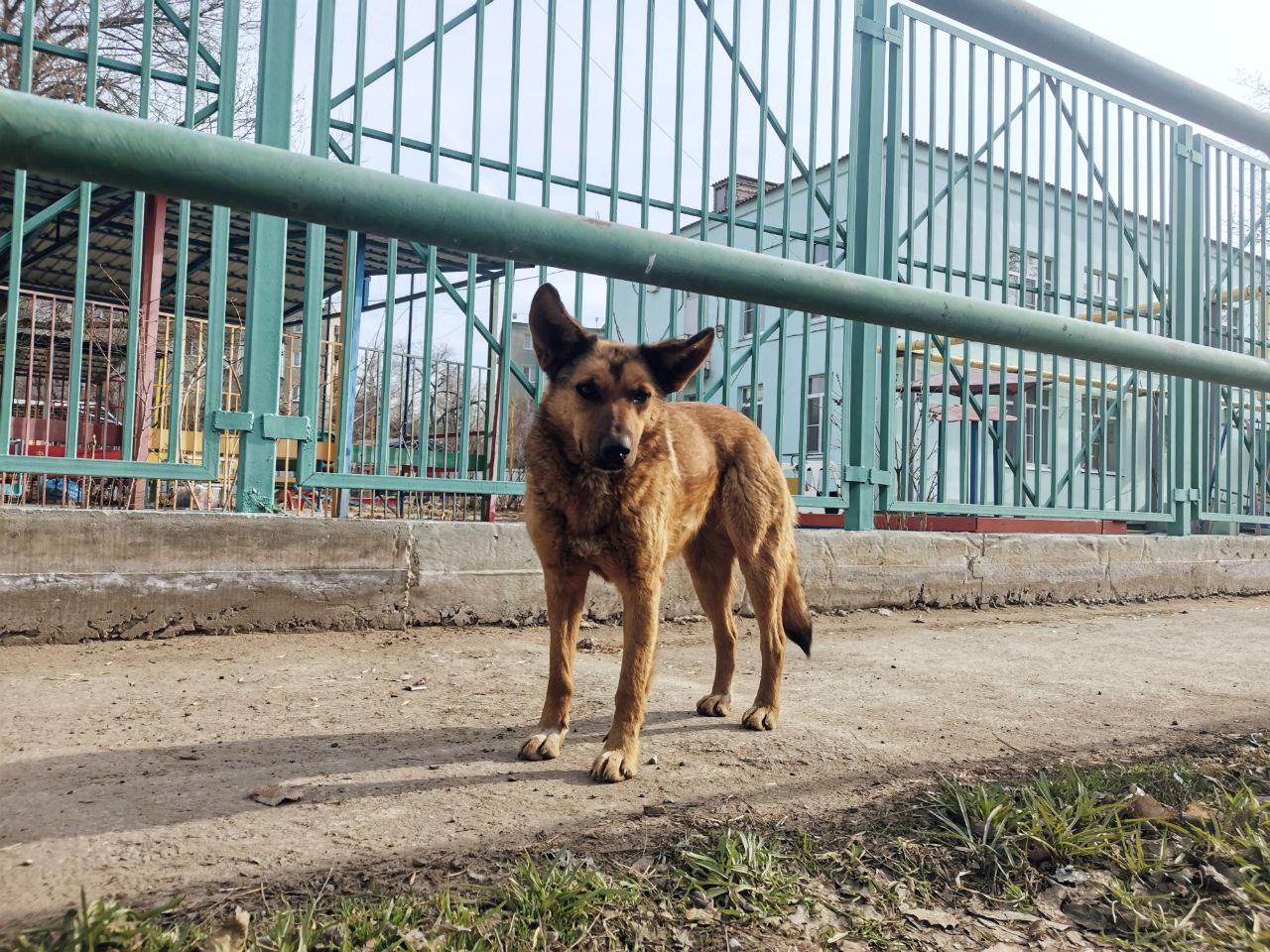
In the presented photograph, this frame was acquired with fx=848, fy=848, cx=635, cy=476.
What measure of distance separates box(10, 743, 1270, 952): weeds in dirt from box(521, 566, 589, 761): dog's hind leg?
0.80 metres

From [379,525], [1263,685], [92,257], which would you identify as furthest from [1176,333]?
[92,257]

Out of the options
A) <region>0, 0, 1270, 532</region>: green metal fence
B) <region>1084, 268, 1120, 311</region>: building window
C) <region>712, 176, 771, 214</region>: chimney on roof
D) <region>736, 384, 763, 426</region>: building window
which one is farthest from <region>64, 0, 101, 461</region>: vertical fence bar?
<region>1084, 268, 1120, 311</region>: building window

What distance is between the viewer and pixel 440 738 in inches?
110

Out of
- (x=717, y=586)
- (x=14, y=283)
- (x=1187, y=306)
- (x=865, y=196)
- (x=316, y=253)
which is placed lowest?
(x=717, y=586)

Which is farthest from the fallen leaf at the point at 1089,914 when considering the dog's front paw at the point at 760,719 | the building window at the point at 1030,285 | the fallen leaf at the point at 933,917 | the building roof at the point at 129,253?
the building window at the point at 1030,285

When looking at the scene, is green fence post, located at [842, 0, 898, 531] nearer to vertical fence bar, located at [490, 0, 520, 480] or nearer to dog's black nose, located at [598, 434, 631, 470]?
vertical fence bar, located at [490, 0, 520, 480]

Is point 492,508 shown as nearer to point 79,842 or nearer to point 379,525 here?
point 379,525

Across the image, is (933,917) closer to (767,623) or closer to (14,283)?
(767,623)

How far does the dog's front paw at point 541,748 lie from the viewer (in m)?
2.59

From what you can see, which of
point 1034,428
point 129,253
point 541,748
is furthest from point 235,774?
point 129,253

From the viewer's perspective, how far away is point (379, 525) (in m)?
4.50

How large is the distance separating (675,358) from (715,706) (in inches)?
52.8

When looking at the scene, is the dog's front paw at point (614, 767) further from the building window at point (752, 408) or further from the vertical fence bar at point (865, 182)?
the vertical fence bar at point (865, 182)

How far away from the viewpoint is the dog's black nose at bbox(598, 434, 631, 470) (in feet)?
8.77
